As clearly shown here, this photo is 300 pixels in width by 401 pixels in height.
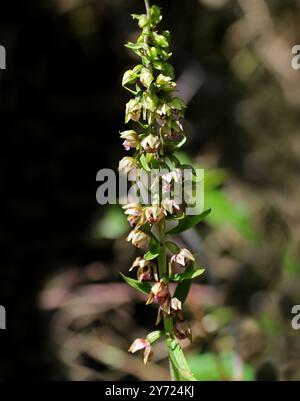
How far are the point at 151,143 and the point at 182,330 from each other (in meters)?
0.40

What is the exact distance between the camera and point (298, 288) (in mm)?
3105

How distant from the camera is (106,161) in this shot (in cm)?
392

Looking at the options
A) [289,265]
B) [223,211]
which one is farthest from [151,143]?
[289,265]

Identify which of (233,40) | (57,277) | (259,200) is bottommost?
(57,277)

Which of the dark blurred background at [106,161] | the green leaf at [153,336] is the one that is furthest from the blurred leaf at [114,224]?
the green leaf at [153,336]

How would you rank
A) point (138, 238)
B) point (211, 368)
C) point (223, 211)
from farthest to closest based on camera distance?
point (223, 211) < point (211, 368) < point (138, 238)

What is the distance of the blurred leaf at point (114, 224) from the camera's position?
129 inches

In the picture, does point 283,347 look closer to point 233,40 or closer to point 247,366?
point 247,366

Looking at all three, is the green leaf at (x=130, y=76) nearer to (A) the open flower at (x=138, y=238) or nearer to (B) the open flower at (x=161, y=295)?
(A) the open flower at (x=138, y=238)

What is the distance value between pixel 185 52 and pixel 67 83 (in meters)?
0.69

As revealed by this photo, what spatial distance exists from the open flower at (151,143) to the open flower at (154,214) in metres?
0.12

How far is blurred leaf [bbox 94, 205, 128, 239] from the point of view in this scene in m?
3.28

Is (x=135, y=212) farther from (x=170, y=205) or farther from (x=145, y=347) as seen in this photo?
(x=145, y=347)
